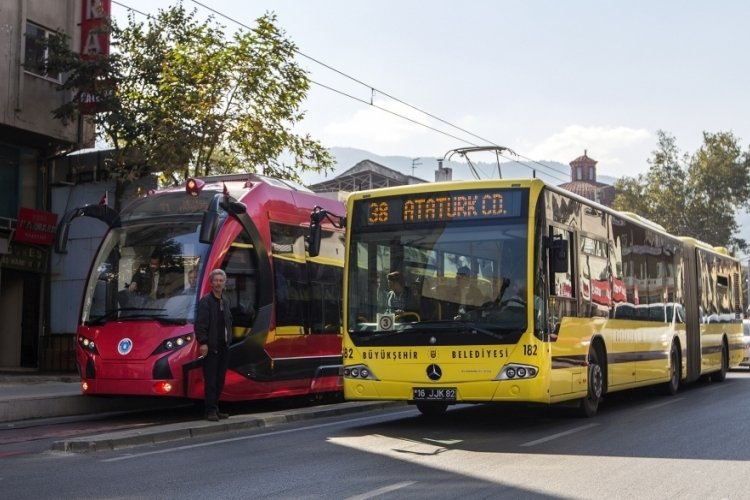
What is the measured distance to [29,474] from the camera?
845 centimetres

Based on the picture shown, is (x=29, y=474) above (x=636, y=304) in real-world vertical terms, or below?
below

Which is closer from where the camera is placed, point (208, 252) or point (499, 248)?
point (499, 248)

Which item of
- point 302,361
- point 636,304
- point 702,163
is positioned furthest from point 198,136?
point 702,163

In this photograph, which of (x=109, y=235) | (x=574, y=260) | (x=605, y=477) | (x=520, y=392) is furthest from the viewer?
(x=109, y=235)

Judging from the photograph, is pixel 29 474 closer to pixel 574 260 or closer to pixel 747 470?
pixel 747 470

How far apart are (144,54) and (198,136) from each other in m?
3.05

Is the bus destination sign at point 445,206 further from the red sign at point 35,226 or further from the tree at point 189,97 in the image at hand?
the red sign at point 35,226

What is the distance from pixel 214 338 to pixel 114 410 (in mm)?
4217

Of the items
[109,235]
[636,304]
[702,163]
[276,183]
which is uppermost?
[702,163]

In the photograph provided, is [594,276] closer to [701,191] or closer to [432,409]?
[432,409]

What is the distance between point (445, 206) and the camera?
39.2ft

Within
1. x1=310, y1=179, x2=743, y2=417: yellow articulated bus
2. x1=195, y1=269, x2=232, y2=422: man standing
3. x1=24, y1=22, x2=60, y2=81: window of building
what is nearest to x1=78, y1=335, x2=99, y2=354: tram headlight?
x1=195, y1=269, x2=232, y2=422: man standing

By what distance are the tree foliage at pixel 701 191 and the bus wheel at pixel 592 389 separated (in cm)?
5916

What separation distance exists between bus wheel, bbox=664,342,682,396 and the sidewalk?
501 centimetres
